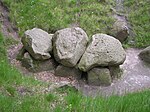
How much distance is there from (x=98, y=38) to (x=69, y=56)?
51.6 inches

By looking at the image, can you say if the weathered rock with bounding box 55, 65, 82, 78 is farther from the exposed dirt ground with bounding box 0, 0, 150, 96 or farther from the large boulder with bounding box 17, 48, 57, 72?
the large boulder with bounding box 17, 48, 57, 72

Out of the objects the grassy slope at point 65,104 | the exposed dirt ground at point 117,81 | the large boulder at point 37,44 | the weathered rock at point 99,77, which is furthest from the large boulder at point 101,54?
the grassy slope at point 65,104

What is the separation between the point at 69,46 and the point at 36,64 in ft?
4.52

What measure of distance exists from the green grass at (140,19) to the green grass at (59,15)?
125 cm

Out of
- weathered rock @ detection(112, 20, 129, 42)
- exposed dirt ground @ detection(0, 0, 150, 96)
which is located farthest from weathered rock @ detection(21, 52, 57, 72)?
weathered rock @ detection(112, 20, 129, 42)

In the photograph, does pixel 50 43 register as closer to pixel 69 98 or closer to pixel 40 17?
pixel 40 17

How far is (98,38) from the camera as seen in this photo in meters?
11.8

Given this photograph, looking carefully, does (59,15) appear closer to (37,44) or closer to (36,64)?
(37,44)

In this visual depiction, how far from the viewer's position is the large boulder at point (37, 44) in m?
11.6

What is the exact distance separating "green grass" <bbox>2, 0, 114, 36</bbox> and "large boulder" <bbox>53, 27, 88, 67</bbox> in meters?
2.00

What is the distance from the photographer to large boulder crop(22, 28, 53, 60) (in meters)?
11.6

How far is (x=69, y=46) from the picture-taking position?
11.6 metres

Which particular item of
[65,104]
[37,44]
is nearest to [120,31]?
[37,44]

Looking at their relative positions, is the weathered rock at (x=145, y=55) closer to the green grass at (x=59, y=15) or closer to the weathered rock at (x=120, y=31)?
the weathered rock at (x=120, y=31)
